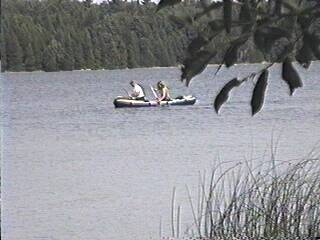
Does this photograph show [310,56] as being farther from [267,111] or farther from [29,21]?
[29,21]

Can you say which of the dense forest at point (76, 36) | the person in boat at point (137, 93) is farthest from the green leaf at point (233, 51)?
the dense forest at point (76, 36)

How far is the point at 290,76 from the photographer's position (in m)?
2.32

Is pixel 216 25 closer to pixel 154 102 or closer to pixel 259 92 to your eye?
pixel 259 92

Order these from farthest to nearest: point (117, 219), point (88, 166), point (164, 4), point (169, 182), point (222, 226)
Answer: point (88, 166) < point (169, 182) < point (117, 219) < point (222, 226) < point (164, 4)

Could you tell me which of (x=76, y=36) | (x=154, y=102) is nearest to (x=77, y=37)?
(x=76, y=36)

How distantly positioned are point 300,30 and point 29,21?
47368mm

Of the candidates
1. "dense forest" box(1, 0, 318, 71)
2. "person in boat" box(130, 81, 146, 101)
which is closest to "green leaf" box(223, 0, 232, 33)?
"person in boat" box(130, 81, 146, 101)

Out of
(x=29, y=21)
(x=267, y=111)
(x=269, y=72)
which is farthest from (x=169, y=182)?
(x=29, y=21)

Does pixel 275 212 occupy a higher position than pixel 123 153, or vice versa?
pixel 275 212

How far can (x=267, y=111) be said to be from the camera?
28.6m

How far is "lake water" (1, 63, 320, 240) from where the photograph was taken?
36.8 ft

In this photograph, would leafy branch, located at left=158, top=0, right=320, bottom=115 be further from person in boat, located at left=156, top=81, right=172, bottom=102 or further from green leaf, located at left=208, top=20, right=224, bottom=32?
person in boat, located at left=156, top=81, right=172, bottom=102

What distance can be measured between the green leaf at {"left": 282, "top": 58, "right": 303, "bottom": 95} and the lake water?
0.06m

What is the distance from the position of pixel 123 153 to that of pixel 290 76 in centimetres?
1755
